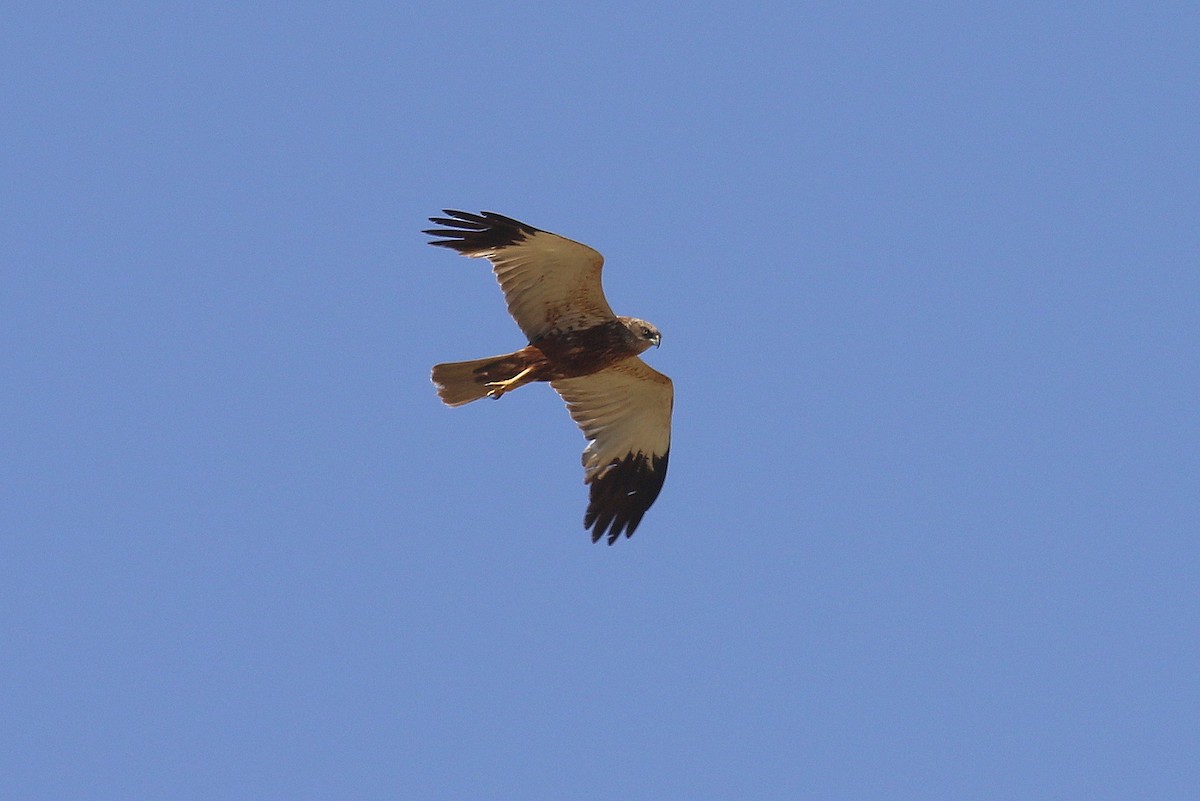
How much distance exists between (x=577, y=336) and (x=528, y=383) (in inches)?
24.5

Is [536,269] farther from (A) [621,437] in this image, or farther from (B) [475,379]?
(A) [621,437]

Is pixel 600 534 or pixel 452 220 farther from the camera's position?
pixel 600 534

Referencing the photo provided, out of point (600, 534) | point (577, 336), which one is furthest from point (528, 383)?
point (600, 534)

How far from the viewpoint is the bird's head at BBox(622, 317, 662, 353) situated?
50.9ft

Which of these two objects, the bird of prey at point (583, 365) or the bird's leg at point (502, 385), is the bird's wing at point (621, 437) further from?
the bird's leg at point (502, 385)

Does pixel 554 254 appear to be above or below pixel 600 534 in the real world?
above

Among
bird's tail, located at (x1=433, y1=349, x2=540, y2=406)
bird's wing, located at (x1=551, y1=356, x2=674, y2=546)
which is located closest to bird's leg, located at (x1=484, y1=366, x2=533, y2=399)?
bird's tail, located at (x1=433, y1=349, x2=540, y2=406)

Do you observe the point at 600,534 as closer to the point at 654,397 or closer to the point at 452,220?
the point at 654,397

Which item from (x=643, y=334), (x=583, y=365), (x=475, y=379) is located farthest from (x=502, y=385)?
(x=643, y=334)

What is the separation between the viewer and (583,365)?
15797mm

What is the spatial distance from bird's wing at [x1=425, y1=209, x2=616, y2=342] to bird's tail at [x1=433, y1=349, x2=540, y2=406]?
0.46 m

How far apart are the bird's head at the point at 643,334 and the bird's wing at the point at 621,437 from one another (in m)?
0.57

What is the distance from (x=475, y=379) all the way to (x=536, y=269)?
1.12 meters

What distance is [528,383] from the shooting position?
1573cm
